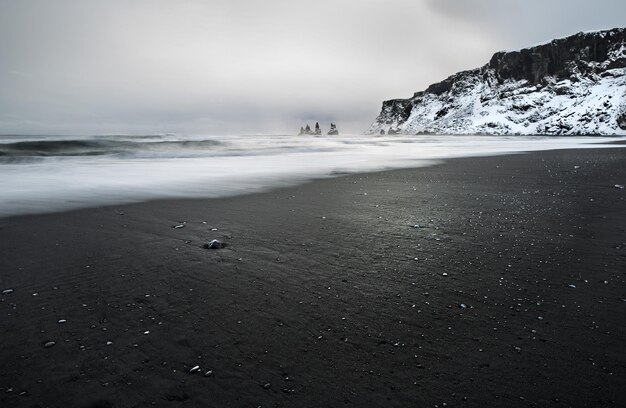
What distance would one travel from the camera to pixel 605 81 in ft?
458

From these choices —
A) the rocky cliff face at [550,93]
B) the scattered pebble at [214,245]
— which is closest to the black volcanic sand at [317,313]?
the scattered pebble at [214,245]

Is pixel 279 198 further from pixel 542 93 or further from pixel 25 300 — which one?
pixel 542 93

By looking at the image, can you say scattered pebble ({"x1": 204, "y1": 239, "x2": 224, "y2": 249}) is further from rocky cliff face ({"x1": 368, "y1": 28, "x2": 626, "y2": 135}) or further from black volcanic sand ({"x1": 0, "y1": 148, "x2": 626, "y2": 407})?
rocky cliff face ({"x1": 368, "y1": 28, "x2": 626, "y2": 135})

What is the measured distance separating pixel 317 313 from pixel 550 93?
191339mm

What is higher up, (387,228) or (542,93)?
(542,93)

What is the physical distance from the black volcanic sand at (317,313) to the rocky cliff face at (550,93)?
13165cm

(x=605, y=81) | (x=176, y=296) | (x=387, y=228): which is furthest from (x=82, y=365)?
(x=605, y=81)

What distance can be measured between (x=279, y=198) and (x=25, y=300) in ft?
15.5

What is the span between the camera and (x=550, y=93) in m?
155

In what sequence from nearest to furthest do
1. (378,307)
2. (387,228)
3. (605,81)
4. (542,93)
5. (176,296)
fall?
1. (378,307)
2. (176,296)
3. (387,228)
4. (605,81)
5. (542,93)

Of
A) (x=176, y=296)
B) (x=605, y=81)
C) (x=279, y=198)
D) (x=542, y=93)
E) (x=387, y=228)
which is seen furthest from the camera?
(x=542, y=93)

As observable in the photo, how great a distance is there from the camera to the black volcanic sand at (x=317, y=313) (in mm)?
1830

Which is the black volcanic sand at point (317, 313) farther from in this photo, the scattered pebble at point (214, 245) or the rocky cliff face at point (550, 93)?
the rocky cliff face at point (550, 93)

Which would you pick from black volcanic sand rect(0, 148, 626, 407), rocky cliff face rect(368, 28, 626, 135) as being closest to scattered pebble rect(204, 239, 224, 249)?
black volcanic sand rect(0, 148, 626, 407)
